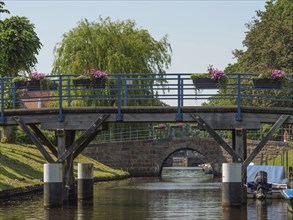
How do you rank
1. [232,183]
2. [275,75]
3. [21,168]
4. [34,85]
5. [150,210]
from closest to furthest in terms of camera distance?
[232,183], [275,75], [150,210], [34,85], [21,168]

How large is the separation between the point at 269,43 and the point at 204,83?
120 feet

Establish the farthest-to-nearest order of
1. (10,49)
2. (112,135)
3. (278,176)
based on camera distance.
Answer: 1. (112,135)
2. (10,49)
3. (278,176)

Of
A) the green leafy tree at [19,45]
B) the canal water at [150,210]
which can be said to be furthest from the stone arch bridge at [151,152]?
the canal water at [150,210]

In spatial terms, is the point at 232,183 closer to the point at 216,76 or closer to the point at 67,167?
the point at 216,76

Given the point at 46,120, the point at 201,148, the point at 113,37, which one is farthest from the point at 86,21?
the point at 46,120

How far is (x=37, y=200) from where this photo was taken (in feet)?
118

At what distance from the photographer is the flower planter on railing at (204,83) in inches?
1229

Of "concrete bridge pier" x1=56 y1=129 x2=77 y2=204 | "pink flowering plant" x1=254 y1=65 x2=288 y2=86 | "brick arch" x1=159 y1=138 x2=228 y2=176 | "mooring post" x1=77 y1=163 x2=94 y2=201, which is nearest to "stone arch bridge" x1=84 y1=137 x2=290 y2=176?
"brick arch" x1=159 y1=138 x2=228 y2=176

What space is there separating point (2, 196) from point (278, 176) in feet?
38.0

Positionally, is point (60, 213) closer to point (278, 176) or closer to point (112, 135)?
point (278, 176)

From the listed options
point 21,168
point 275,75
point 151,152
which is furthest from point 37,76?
point 151,152

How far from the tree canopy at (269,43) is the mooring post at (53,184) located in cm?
3633

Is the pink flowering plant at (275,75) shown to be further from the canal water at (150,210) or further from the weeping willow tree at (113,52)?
the weeping willow tree at (113,52)

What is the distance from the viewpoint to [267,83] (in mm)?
31375
